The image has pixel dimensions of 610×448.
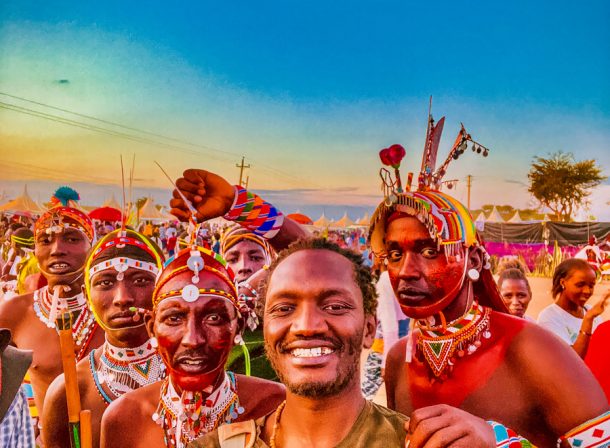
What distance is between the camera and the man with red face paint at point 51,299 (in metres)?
3.02

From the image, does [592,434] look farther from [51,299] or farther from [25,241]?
[25,241]

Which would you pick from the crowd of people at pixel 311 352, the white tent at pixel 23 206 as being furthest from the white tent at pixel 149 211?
the white tent at pixel 23 206

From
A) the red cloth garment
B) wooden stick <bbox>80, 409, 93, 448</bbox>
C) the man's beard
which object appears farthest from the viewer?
the red cloth garment

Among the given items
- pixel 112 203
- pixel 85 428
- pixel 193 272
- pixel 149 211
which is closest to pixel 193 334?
pixel 193 272

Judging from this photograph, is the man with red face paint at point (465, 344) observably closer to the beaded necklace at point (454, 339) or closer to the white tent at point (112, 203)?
the beaded necklace at point (454, 339)

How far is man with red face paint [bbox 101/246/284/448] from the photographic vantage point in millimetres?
1938

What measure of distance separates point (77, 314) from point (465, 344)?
7.63 feet

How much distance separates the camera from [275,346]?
1540 mm

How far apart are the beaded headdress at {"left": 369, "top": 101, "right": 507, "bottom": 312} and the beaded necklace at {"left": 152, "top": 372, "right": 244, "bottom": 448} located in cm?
89

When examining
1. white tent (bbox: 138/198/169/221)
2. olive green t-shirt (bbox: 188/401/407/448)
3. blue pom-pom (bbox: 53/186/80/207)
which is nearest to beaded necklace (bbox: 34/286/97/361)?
blue pom-pom (bbox: 53/186/80/207)

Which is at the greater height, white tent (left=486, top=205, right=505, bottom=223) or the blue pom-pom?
white tent (left=486, top=205, right=505, bottom=223)

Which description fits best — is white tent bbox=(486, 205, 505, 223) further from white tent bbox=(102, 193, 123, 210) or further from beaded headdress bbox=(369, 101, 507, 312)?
beaded headdress bbox=(369, 101, 507, 312)

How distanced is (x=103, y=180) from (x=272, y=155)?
1429mm

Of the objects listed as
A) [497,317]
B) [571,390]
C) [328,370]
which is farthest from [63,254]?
[571,390]
